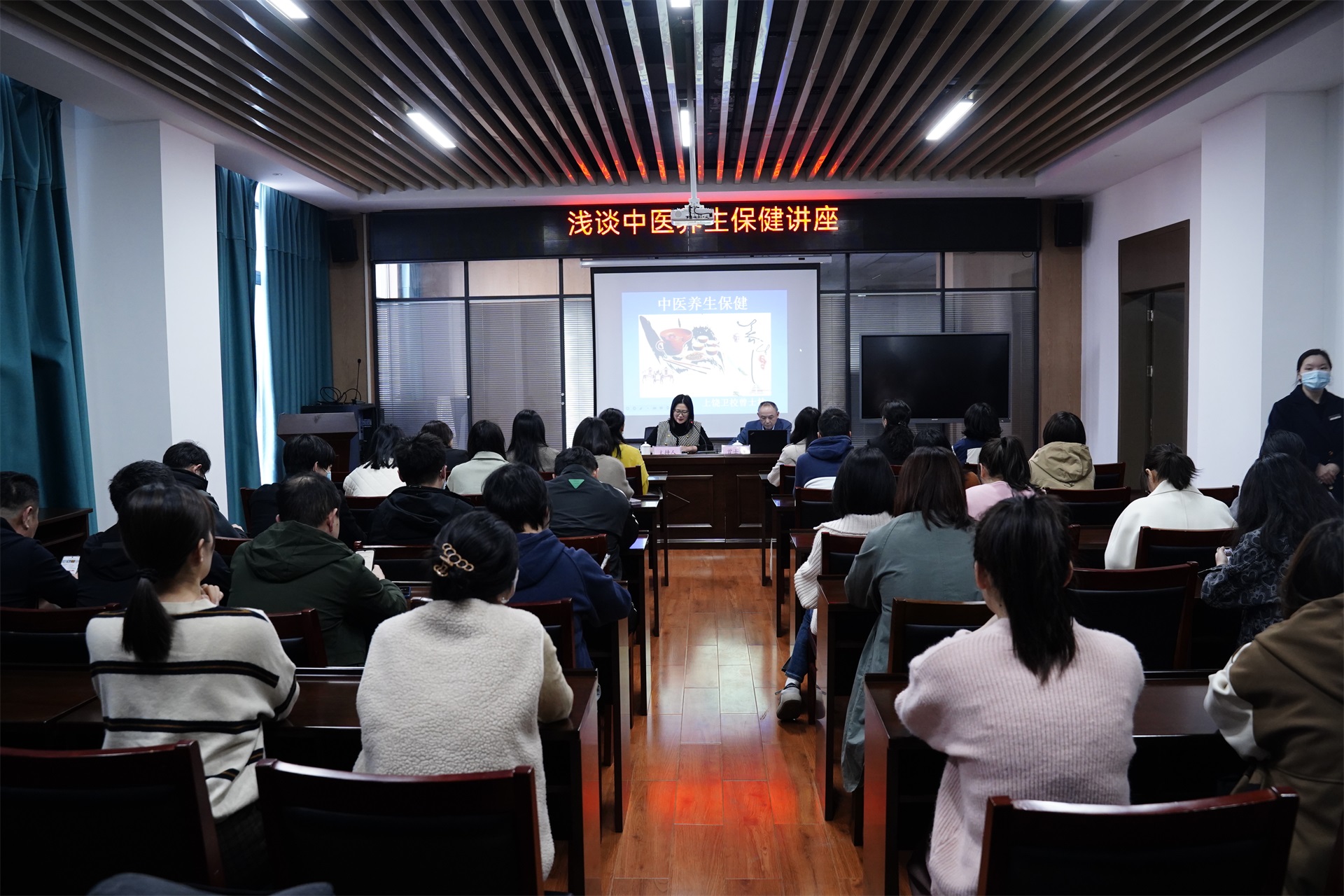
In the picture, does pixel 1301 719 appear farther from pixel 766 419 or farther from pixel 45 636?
pixel 766 419

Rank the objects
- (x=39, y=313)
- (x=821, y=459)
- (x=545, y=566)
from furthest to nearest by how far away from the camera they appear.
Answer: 1. (x=39, y=313)
2. (x=821, y=459)
3. (x=545, y=566)

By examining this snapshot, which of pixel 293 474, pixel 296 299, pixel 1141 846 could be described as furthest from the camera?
pixel 296 299

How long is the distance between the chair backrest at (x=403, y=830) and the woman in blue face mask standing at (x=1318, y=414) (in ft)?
15.2

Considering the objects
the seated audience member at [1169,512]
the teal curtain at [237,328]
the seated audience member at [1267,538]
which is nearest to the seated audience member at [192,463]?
the teal curtain at [237,328]

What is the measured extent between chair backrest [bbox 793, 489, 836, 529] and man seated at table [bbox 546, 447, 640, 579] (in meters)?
1.15

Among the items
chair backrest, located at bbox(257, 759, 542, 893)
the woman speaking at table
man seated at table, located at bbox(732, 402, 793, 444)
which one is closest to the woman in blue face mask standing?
man seated at table, located at bbox(732, 402, 793, 444)

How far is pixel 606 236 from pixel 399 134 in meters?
2.56

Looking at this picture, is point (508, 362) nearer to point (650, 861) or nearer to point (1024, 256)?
point (1024, 256)

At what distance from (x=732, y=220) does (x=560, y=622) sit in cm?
672

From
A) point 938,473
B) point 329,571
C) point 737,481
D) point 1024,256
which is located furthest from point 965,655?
point 1024,256

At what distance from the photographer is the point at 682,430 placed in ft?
25.0

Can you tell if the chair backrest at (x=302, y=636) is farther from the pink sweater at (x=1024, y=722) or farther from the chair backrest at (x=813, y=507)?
the chair backrest at (x=813, y=507)

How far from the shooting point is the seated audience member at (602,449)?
4.80 meters

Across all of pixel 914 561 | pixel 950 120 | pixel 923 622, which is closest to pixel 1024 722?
pixel 923 622
